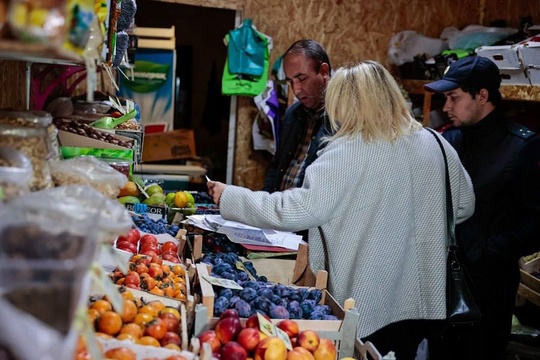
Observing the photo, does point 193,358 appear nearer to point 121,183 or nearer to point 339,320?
point 121,183

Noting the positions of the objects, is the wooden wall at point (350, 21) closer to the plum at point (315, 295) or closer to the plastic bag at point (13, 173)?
the plum at point (315, 295)

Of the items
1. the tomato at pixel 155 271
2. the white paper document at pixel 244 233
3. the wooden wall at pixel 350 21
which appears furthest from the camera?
the wooden wall at pixel 350 21

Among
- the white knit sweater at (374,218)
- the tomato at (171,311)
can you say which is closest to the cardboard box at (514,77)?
the white knit sweater at (374,218)

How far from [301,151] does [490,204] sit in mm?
1060

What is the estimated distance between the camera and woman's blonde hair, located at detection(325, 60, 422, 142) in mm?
2459

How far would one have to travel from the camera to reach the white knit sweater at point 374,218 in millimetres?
2408

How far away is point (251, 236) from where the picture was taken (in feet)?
10.0

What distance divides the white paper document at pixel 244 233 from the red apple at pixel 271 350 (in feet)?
3.95

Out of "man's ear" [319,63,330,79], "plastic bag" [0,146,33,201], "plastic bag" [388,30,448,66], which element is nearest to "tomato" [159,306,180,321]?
"plastic bag" [0,146,33,201]

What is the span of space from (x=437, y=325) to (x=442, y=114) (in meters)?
3.48

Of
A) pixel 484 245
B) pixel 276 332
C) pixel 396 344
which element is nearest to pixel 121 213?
pixel 276 332

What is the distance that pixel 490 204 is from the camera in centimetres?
333

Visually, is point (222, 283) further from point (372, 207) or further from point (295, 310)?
point (372, 207)

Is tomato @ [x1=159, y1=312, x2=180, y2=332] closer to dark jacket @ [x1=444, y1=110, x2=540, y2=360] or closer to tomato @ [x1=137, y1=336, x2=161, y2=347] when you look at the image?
tomato @ [x1=137, y1=336, x2=161, y2=347]
